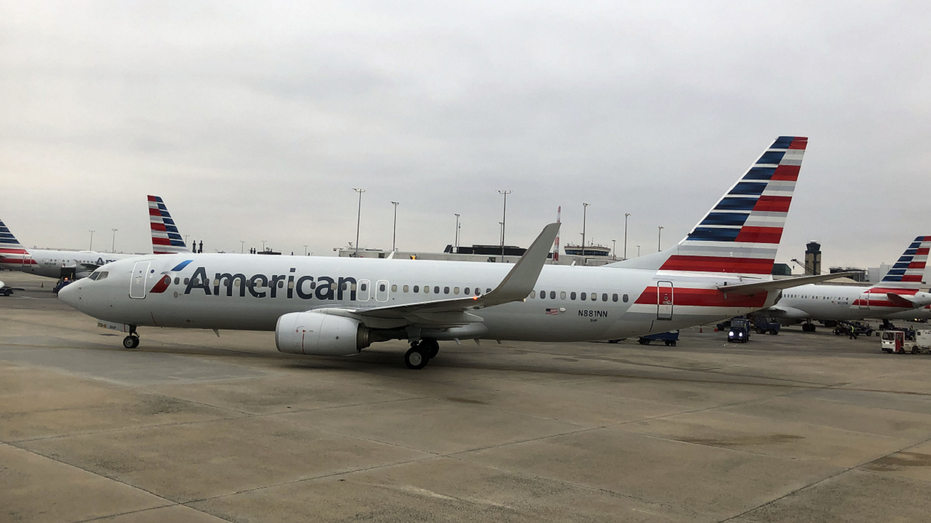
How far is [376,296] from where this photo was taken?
21.5 metres

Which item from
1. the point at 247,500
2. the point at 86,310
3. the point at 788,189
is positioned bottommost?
the point at 247,500

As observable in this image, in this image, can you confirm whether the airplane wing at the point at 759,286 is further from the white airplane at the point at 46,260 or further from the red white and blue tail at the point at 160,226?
the white airplane at the point at 46,260

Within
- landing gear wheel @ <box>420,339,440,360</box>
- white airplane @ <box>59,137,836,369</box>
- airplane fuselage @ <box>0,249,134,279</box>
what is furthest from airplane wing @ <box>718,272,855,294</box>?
airplane fuselage @ <box>0,249,134,279</box>

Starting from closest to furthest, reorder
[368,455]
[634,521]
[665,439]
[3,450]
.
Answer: [634,521] → [3,450] → [368,455] → [665,439]

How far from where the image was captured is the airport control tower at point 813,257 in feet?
337

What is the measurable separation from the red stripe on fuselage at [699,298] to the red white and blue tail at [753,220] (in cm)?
91

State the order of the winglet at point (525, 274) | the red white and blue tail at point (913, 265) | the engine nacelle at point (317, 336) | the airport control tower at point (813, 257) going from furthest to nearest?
1. the airport control tower at point (813, 257)
2. the red white and blue tail at point (913, 265)
3. the engine nacelle at point (317, 336)
4. the winglet at point (525, 274)

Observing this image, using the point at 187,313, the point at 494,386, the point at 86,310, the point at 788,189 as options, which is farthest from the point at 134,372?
Result: the point at 788,189

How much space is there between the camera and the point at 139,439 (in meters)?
10.3

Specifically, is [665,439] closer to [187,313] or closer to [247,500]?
[247,500]

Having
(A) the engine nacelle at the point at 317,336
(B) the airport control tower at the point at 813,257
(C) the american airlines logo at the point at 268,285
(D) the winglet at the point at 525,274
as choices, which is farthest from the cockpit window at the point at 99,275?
(B) the airport control tower at the point at 813,257

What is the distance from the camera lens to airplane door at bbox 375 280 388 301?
70.5ft

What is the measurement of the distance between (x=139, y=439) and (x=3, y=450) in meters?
1.79

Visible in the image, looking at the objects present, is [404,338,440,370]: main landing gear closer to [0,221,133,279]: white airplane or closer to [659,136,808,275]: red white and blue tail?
[659,136,808,275]: red white and blue tail
